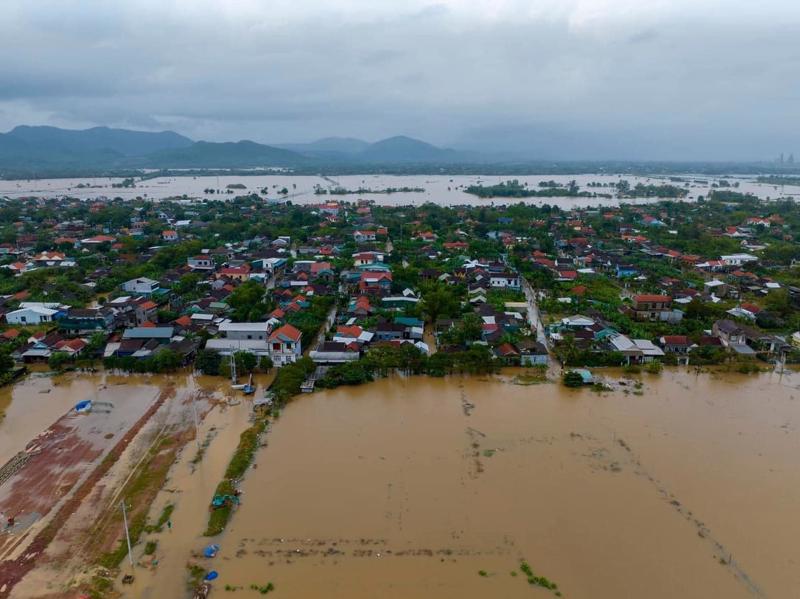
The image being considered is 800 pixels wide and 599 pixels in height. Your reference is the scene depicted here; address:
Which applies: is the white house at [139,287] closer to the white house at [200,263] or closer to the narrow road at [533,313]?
the white house at [200,263]

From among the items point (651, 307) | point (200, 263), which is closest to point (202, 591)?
point (651, 307)

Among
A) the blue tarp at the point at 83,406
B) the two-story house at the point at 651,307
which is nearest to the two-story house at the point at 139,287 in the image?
the blue tarp at the point at 83,406

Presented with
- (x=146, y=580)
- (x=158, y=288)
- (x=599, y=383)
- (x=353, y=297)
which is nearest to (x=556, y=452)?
(x=599, y=383)

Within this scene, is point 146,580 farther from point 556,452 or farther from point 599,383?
point 599,383

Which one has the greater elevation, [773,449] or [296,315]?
[296,315]

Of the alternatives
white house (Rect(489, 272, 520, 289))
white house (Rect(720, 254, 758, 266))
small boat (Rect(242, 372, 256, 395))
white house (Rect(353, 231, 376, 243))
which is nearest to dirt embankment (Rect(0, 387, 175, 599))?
small boat (Rect(242, 372, 256, 395))

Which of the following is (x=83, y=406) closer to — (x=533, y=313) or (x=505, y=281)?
(x=533, y=313)

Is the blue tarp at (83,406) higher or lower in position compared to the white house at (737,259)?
lower

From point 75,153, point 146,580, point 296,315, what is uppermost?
point 75,153
